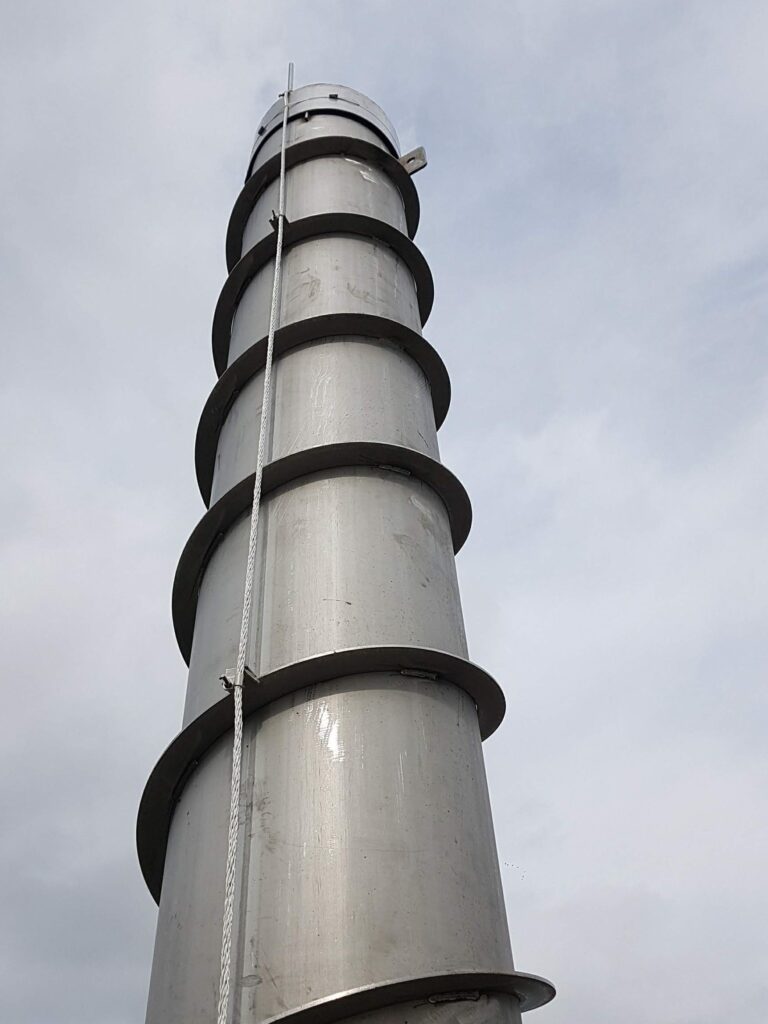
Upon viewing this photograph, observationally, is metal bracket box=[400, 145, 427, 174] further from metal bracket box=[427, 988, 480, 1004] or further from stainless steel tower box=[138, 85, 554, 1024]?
metal bracket box=[427, 988, 480, 1004]

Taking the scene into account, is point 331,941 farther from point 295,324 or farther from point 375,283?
point 375,283

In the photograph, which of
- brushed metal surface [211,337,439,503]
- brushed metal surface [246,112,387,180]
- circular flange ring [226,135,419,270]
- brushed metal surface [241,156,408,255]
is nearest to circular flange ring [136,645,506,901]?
brushed metal surface [211,337,439,503]

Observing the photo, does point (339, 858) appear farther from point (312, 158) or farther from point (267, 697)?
point (312, 158)

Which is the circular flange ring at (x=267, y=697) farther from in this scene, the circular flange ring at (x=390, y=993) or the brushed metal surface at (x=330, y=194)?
the brushed metal surface at (x=330, y=194)

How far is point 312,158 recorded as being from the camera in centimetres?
523

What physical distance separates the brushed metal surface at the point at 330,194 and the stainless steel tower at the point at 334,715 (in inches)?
22.7

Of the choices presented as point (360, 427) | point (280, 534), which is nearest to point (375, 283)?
point (360, 427)

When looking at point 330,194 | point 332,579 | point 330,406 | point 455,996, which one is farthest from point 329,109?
point 455,996

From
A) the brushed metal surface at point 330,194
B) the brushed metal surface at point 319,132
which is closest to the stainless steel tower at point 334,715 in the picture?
the brushed metal surface at point 330,194

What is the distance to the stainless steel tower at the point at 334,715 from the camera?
209cm

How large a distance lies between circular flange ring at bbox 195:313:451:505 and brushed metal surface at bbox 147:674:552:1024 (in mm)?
1822

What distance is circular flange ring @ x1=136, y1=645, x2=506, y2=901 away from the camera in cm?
256

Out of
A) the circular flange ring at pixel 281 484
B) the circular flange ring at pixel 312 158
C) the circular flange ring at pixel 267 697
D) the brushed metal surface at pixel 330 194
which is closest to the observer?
the circular flange ring at pixel 267 697

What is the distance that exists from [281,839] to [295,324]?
2297 mm
